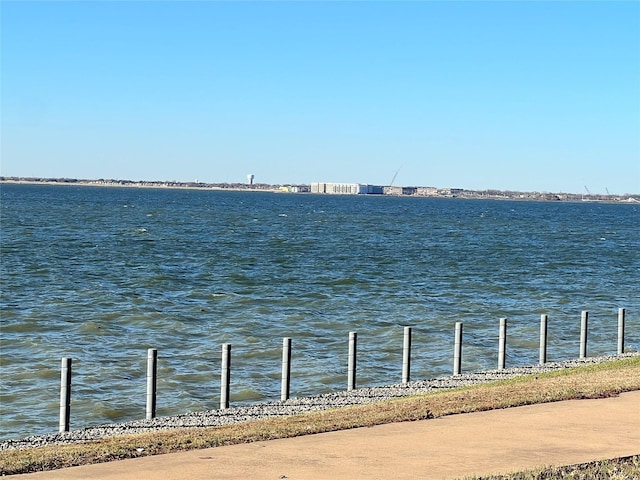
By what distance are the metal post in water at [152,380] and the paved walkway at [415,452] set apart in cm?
490

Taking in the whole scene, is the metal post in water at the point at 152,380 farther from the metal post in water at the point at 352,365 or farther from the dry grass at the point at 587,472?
the dry grass at the point at 587,472

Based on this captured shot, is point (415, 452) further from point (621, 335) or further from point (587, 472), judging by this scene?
point (621, 335)

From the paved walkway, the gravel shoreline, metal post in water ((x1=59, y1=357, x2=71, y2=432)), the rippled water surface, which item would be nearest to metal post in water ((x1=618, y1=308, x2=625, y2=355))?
the rippled water surface

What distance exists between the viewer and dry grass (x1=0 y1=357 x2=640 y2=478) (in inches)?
439

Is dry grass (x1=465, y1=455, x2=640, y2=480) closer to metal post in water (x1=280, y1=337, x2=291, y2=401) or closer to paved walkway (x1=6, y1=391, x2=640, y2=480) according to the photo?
paved walkway (x1=6, y1=391, x2=640, y2=480)

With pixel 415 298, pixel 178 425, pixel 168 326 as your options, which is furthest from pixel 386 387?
pixel 415 298

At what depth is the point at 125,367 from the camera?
72.0ft

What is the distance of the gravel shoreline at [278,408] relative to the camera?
14.4 m

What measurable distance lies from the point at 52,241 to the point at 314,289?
33817 millimetres

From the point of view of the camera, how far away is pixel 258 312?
32.7 metres

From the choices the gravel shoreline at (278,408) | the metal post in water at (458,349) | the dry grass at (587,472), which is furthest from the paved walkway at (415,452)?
the metal post in water at (458,349)

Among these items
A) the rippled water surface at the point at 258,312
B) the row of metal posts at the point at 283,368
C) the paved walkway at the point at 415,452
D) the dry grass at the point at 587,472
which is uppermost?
→ the dry grass at the point at 587,472

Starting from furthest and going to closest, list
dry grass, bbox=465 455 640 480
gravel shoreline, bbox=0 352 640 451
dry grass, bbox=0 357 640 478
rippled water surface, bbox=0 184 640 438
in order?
rippled water surface, bbox=0 184 640 438
gravel shoreline, bbox=0 352 640 451
dry grass, bbox=0 357 640 478
dry grass, bbox=465 455 640 480

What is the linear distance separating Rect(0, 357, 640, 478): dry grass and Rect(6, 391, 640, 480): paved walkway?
36cm
